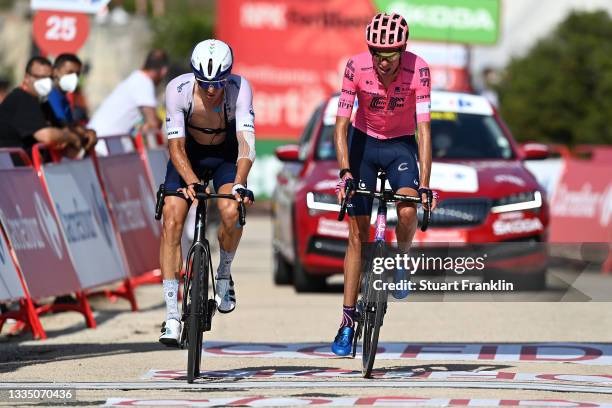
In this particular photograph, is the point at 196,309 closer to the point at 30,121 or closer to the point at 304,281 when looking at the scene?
the point at 30,121

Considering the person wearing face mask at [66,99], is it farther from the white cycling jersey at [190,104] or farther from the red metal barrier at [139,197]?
the white cycling jersey at [190,104]

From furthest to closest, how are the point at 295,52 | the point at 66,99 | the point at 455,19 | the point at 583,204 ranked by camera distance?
1. the point at 295,52
2. the point at 455,19
3. the point at 583,204
4. the point at 66,99

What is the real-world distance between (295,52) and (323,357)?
2594cm

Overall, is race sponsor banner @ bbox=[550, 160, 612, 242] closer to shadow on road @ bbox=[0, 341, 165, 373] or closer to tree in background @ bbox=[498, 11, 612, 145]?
shadow on road @ bbox=[0, 341, 165, 373]

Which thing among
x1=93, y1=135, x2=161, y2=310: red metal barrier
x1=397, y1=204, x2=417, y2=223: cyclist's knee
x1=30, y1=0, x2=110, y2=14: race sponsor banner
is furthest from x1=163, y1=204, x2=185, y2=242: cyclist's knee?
x1=30, y1=0, x2=110, y2=14: race sponsor banner

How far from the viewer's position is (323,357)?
11188 mm

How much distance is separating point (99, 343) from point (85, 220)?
2348mm

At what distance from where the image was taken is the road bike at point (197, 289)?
9766 millimetres

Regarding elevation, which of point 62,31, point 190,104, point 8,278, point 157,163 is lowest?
point 8,278

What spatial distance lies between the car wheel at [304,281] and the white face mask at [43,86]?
3202mm

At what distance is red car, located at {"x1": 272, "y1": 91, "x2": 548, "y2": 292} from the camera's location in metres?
15.3

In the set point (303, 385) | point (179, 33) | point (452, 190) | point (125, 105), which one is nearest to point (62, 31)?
point (125, 105)

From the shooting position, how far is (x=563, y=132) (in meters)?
38.5

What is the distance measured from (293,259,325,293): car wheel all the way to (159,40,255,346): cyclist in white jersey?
571 cm
